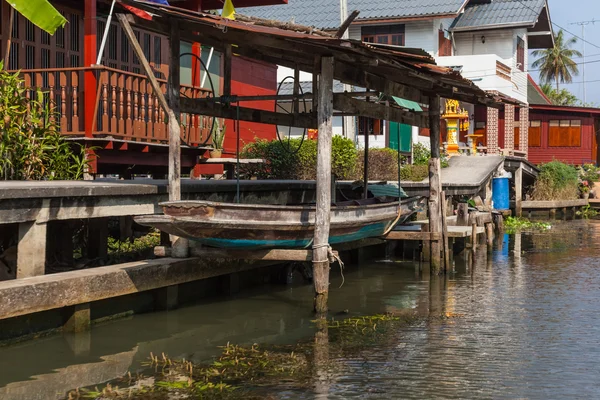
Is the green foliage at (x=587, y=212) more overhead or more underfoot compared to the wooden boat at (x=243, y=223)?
more underfoot

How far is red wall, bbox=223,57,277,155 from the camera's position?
22.9 m

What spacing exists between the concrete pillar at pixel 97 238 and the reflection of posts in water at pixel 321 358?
143 inches

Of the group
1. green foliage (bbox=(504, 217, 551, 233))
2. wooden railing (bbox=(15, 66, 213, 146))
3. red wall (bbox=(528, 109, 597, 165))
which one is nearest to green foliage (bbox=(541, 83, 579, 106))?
red wall (bbox=(528, 109, 597, 165))

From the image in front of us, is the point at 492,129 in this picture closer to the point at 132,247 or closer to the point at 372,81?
the point at 372,81

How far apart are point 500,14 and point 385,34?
20.5 ft

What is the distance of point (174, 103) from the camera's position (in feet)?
35.6

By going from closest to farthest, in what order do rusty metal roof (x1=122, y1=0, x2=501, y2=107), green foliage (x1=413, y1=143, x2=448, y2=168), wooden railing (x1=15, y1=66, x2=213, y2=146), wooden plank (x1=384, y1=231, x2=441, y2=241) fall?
rusty metal roof (x1=122, y1=0, x2=501, y2=107) → wooden railing (x1=15, y1=66, x2=213, y2=146) → wooden plank (x1=384, y1=231, x2=441, y2=241) → green foliage (x1=413, y1=143, x2=448, y2=168)

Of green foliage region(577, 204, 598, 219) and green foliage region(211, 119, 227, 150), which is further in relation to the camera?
green foliage region(577, 204, 598, 219)

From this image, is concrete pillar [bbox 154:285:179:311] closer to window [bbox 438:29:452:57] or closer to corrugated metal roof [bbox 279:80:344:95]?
corrugated metal roof [bbox 279:80:344:95]

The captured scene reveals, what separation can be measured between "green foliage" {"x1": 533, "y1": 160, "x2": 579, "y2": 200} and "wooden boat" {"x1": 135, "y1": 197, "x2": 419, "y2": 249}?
22389mm

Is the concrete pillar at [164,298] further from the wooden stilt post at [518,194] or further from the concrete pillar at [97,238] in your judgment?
the wooden stilt post at [518,194]

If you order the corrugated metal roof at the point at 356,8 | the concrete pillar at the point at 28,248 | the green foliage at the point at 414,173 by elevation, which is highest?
the corrugated metal roof at the point at 356,8

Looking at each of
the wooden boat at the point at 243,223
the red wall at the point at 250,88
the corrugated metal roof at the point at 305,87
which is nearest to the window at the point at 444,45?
the corrugated metal roof at the point at 305,87

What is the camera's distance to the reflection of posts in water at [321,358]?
753 cm
